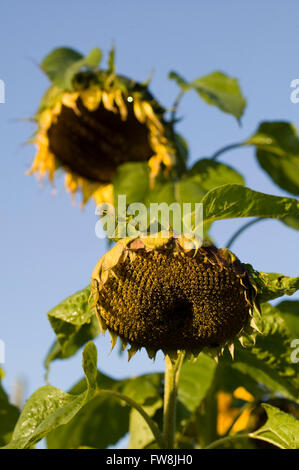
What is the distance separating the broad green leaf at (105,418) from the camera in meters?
1.58

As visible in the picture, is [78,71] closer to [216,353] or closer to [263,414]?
[263,414]

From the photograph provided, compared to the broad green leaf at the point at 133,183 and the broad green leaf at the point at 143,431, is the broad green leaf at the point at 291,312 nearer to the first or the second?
the broad green leaf at the point at 143,431

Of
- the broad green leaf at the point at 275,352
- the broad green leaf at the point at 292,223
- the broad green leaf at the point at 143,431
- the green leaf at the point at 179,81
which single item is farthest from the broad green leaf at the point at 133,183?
the broad green leaf at the point at 275,352

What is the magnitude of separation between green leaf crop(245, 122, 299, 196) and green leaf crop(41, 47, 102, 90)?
0.62m

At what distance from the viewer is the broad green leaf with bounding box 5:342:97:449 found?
95 centimetres

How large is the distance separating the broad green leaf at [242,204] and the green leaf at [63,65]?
4.42ft

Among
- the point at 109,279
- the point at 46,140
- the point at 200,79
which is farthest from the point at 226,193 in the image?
the point at 46,140

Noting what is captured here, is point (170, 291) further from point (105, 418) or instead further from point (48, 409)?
point (105, 418)

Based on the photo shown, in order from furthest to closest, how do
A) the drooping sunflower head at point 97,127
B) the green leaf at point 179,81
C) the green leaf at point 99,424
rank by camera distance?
the drooping sunflower head at point 97,127
the green leaf at point 179,81
the green leaf at point 99,424

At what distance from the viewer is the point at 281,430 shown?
3.65ft

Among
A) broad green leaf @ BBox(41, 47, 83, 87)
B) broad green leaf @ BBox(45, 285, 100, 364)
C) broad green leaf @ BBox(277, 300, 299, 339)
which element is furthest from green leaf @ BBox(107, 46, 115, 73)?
broad green leaf @ BBox(45, 285, 100, 364)

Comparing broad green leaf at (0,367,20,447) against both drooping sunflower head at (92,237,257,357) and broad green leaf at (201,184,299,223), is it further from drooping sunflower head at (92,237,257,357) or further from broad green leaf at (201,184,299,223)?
broad green leaf at (201,184,299,223)

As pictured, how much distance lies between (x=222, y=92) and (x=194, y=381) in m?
0.99
